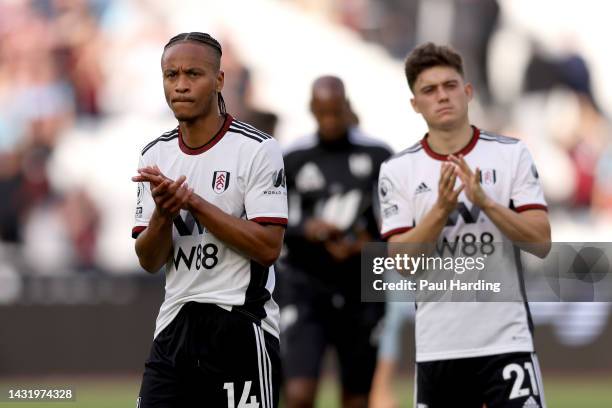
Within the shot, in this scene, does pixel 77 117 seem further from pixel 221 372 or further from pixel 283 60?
pixel 221 372

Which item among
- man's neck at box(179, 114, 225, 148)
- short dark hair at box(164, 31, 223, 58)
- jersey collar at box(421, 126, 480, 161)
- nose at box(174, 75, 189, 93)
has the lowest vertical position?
man's neck at box(179, 114, 225, 148)

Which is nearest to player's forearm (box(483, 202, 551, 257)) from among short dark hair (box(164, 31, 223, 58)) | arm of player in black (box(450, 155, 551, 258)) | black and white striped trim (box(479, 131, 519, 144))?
arm of player in black (box(450, 155, 551, 258))

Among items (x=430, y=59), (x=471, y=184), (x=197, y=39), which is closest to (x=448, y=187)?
(x=471, y=184)

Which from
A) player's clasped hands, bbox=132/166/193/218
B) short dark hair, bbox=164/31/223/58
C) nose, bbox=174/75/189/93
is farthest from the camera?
short dark hair, bbox=164/31/223/58

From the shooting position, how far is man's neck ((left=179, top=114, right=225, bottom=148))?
17.7 feet

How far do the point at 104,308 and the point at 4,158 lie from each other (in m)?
3.04

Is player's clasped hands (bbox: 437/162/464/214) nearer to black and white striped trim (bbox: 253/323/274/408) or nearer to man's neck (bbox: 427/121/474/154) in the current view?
man's neck (bbox: 427/121/474/154)

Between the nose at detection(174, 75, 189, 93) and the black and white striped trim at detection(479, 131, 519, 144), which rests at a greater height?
the black and white striped trim at detection(479, 131, 519, 144)

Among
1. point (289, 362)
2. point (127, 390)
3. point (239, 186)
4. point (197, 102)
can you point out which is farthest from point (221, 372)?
point (127, 390)

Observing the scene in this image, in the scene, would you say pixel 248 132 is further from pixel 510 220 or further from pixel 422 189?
pixel 510 220

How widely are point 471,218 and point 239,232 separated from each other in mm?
1466

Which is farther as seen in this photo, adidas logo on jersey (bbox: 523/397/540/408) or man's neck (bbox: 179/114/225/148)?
adidas logo on jersey (bbox: 523/397/540/408)

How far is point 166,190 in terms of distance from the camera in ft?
16.3

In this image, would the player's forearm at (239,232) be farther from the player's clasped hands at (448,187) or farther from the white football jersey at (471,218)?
the white football jersey at (471,218)
